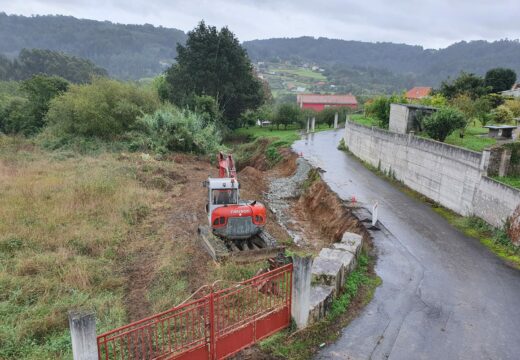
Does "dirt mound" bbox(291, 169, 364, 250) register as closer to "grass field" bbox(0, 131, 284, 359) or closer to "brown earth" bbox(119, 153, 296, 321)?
"brown earth" bbox(119, 153, 296, 321)

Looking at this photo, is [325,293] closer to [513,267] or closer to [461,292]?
[461,292]

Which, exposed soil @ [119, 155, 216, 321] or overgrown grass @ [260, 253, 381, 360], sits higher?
overgrown grass @ [260, 253, 381, 360]

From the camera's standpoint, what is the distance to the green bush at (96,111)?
92.1 ft

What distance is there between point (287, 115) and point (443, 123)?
27.7m

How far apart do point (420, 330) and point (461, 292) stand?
8.12 feet

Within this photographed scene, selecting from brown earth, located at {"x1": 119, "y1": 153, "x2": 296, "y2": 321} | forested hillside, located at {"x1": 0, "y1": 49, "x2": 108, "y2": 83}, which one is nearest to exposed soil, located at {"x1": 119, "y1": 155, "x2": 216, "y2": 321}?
brown earth, located at {"x1": 119, "y1": 153, "x2": 296, "y2": 321}

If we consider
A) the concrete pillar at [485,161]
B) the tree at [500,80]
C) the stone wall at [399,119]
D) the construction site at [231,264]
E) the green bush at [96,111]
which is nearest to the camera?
the construction site at [231,264]

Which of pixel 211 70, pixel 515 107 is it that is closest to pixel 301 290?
pixel 515 107

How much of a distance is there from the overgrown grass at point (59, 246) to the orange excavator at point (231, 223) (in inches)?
123

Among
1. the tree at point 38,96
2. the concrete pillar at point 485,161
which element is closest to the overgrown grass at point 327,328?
the concrete pillar at point 485,161

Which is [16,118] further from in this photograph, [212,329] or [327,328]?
[327,328]

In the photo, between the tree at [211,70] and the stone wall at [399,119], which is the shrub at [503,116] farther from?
the tree at [211,70]

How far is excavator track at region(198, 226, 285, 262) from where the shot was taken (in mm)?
11498

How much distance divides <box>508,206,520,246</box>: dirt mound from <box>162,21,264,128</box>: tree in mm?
30229
